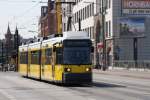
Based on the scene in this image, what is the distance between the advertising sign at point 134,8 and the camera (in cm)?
8975

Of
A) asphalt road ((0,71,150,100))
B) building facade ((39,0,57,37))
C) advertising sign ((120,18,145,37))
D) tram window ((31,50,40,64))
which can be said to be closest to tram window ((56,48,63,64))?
asphalt road ((0,71,150,100))

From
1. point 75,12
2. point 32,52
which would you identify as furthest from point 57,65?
point 75,12

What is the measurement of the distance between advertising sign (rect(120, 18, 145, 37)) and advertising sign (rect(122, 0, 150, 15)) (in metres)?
1.89

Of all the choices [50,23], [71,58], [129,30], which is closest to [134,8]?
[129,30]

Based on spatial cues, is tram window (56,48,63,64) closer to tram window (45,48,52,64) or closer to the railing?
tram window (45,48,52,64)

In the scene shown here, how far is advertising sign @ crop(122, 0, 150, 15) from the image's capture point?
294 feet

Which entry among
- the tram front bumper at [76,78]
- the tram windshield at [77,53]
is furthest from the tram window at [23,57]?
the tram front bumper at [76,78]

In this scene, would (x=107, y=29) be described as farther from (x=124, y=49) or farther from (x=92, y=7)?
(x=92, y=7)

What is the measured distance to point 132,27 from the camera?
290 ft

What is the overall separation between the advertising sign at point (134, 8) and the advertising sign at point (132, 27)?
6.19 ft

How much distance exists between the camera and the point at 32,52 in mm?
44531

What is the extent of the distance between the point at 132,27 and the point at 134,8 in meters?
3.39

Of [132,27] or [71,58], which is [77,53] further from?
[132,27]

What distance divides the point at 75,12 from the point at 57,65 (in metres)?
89.2
